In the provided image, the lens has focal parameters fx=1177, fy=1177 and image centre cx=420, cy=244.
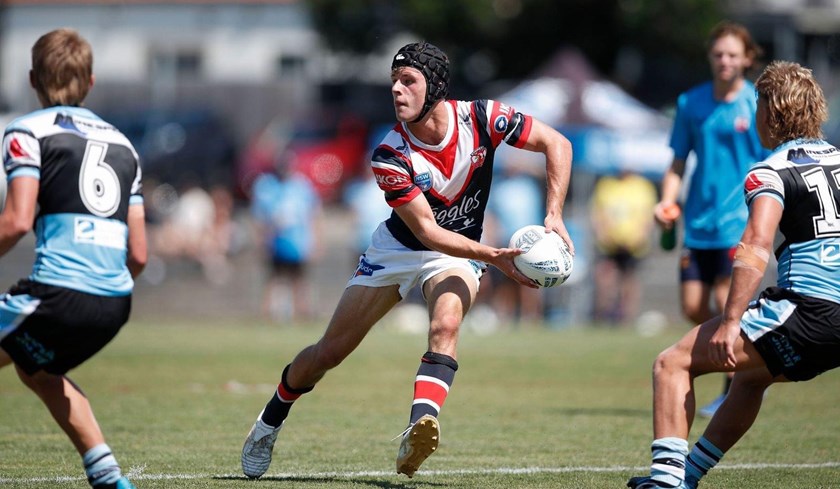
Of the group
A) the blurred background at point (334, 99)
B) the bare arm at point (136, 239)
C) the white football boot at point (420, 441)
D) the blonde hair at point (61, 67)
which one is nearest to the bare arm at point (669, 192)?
the white football boot at point (420, 441)

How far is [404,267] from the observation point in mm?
6219

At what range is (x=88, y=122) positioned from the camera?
198 inches

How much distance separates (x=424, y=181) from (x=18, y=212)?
2109 mm

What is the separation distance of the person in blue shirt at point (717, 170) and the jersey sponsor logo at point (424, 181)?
262cm

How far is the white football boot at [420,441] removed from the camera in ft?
17.6

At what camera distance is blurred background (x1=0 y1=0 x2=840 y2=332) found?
20375 millimetres

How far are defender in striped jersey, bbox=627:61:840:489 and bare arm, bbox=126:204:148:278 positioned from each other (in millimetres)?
2345

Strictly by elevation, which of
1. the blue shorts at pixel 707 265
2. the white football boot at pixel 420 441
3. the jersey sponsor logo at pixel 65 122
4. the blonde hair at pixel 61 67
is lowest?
the white football boot at pixel 420 441

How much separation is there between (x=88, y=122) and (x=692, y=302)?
4.68 metres

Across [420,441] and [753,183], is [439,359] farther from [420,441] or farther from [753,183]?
[753,183]

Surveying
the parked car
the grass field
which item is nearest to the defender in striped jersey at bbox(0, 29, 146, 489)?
the grass field

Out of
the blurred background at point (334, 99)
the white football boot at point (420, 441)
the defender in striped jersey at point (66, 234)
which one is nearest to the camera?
the defender in striped jersey at point (66, 234)

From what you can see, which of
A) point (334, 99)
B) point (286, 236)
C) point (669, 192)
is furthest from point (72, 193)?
point (334, 99)

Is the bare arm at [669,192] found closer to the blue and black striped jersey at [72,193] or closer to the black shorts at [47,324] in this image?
the blue and black striped jersey at [72,193]
